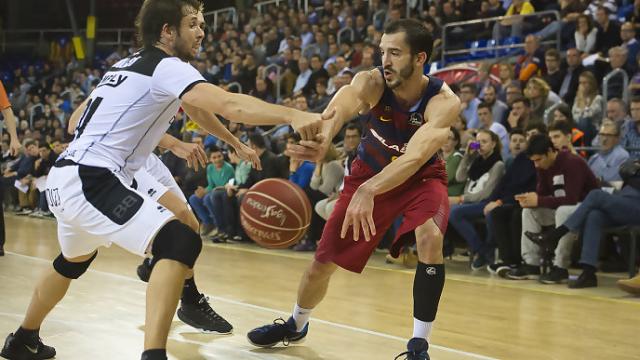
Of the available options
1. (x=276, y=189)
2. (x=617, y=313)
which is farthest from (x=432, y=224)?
(x=276, y=189)

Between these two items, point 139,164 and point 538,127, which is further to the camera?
point 538,127

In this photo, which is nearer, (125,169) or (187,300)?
(125,169)

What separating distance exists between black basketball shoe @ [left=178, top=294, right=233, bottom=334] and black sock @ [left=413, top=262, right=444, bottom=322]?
4.30 feet

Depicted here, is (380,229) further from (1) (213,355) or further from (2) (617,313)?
(2) (617,313)

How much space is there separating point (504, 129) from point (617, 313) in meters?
3.67

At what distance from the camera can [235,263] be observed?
8383mm

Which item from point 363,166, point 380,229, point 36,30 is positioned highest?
point 363,166

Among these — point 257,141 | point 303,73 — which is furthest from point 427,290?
point 303,73

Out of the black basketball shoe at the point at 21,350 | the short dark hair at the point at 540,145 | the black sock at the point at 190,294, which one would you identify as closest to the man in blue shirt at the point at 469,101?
the short dark hair at the point at 540,145

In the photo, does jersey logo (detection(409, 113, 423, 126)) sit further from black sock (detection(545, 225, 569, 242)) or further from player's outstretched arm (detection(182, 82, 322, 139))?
black sock (detection(545, 225, 569, 242))

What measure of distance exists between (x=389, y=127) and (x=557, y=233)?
3.54 meters

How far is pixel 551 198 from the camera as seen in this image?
7461 mm

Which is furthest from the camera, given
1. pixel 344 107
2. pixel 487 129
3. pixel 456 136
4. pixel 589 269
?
pixel 456 136

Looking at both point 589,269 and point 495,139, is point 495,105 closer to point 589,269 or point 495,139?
point 495,139
